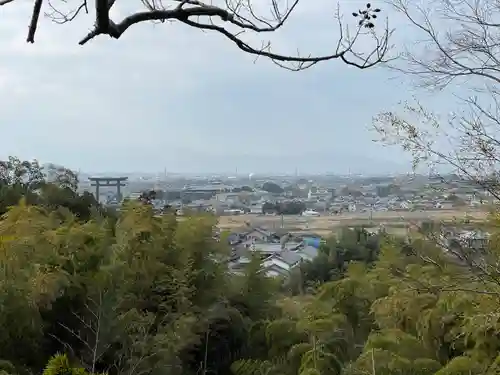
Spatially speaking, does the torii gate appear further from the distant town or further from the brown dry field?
the brown dry field

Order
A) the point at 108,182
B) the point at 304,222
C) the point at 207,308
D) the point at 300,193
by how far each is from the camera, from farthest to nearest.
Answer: the point at 300,193 → the point at 304,222 → the point at 108,182 → the point at 207,308

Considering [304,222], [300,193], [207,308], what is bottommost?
[207,308]

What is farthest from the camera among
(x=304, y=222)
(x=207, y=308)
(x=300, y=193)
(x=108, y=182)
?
(x=300, y=193)

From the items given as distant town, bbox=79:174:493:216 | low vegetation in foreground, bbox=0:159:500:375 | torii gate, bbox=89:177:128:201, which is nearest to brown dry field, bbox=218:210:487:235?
distant town, bbox=79:174:493:216

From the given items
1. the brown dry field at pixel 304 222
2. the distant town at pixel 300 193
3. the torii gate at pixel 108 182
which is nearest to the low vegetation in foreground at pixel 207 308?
the distant town at pixel 300 193

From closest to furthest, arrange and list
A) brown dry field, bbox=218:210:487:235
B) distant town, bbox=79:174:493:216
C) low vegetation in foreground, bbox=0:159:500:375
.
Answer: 1. distant town, bbox=79:174:493:216
2. low vegetation in foreground, bbox=0:159:500:375
3. brown dry field, bbox=218:210:487:235

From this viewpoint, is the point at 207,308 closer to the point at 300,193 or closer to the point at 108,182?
the point at 108,182

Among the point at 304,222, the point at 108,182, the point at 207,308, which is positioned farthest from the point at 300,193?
the point at 207,308

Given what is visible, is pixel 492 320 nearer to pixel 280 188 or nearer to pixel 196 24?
pixel 196 24

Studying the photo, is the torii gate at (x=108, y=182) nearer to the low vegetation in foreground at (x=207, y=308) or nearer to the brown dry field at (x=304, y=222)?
the brown dry field at (x=304, y=222)

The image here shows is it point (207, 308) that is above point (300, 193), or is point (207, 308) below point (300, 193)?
below
